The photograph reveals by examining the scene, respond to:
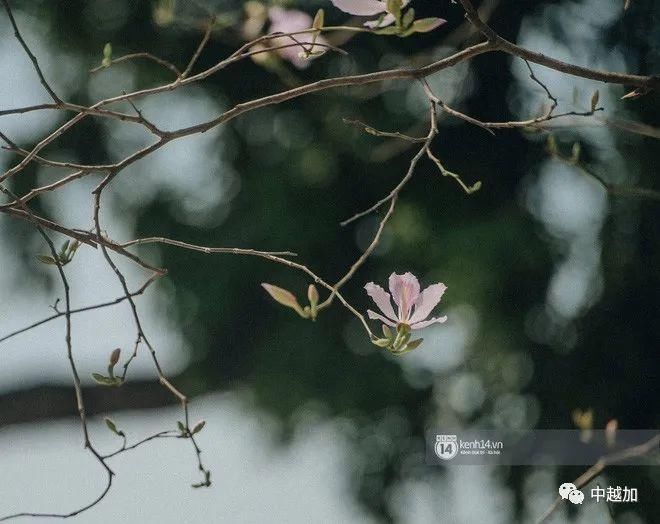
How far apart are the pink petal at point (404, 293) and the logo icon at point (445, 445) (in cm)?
149

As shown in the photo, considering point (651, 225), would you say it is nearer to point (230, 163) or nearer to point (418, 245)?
point (418, 245)

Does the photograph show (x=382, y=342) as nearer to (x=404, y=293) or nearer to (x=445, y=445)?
(x=404, y=293)

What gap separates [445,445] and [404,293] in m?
1.52

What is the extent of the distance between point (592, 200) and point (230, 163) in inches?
31.1

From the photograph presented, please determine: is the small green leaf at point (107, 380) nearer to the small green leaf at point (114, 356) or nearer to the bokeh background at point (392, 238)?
the small green leaf at point (114, 356)

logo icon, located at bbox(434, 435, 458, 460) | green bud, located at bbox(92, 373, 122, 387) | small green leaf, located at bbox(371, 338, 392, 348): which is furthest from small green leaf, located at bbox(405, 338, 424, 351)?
logo icon, located at bbox(434, 435, 458, 460)

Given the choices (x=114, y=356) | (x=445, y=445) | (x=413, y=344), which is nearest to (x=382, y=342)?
(x=413, y=344)

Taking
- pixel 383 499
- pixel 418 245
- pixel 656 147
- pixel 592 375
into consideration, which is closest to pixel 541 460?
pixel 592 375

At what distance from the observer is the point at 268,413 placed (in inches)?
89.4

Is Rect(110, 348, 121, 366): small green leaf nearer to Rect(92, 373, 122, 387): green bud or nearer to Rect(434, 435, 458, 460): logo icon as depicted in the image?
Rect(92, 373, 122, 387): green bud

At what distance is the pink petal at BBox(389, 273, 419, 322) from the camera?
60cm

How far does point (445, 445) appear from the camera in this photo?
207cm

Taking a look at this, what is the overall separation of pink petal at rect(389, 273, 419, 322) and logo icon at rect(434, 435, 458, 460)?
4.88ft

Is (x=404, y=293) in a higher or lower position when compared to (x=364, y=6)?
lower
